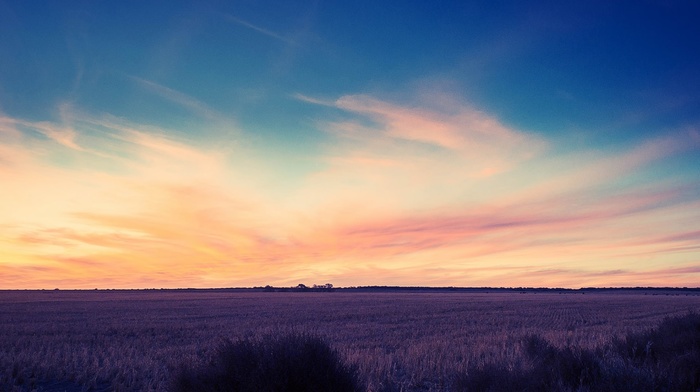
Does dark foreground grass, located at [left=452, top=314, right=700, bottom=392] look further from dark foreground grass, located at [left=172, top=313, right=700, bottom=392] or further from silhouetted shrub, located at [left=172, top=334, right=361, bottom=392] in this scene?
silhouetted shrub, located at [left=172, top=334, right=361, bottom=392]

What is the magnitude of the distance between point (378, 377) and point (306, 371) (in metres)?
4.99

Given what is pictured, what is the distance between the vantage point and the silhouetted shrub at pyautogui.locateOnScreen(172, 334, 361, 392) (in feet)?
20.3

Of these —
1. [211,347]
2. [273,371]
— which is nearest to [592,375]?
[273,371]

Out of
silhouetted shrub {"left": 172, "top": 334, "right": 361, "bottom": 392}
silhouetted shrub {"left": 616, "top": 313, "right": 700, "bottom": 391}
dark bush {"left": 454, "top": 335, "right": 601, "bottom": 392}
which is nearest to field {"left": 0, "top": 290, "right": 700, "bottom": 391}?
silhouetted shrub {"left": 172, "top": 334, "right": 361, "bottom": 392}

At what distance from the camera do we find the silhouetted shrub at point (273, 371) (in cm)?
618

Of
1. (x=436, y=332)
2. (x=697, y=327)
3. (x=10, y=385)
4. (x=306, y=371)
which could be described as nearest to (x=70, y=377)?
(x=10, y=385)

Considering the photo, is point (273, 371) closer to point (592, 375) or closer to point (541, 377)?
point (541, 377)

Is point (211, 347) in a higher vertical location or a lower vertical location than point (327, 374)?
lower

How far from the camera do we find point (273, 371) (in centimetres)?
620

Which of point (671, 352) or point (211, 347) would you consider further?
point (211, 347)

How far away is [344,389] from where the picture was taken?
21.5 feet

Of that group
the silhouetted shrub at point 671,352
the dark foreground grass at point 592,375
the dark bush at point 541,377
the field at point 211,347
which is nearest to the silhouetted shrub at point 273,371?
the field at point 211,347

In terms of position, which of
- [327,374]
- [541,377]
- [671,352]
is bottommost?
[541,377]

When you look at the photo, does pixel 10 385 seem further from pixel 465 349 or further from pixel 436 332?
pixel 436 332
